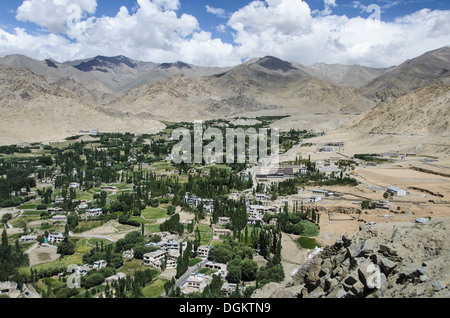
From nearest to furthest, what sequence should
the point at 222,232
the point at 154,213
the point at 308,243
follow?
1. the point at 308,243
2. the point at 222,232
3. the point at 154,213

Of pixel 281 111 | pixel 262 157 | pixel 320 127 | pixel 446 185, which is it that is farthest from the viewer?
pixel 281 111

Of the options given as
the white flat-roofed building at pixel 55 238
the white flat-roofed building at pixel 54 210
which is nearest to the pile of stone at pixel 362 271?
the white flat-roofed building at pixel 55 238

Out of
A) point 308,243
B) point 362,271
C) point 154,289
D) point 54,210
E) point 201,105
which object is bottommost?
point 154,289

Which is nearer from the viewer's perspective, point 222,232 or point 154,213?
point 222,232

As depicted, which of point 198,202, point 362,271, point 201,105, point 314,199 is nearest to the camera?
point 362,271

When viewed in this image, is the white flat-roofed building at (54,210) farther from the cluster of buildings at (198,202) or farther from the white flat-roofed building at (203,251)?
the white flat-roofed building at (203,251)

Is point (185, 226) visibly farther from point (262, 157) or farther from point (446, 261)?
point (262, 157)

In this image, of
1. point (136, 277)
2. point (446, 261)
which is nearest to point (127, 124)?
point (136, 277)

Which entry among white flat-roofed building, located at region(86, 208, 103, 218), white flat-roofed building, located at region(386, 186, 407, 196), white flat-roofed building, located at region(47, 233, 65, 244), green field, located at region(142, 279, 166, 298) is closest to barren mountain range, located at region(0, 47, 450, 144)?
white flat-roofed building, located at region(386, 186, 407, 196)

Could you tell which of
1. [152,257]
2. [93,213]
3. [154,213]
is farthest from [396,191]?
[93,213]

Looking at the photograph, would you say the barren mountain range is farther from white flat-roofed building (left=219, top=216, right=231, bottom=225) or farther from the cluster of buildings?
white flat-roofed building (left=219, top=216, right=231, bottom=225)

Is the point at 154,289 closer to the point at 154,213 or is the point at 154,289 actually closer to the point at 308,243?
the point at 308,243
